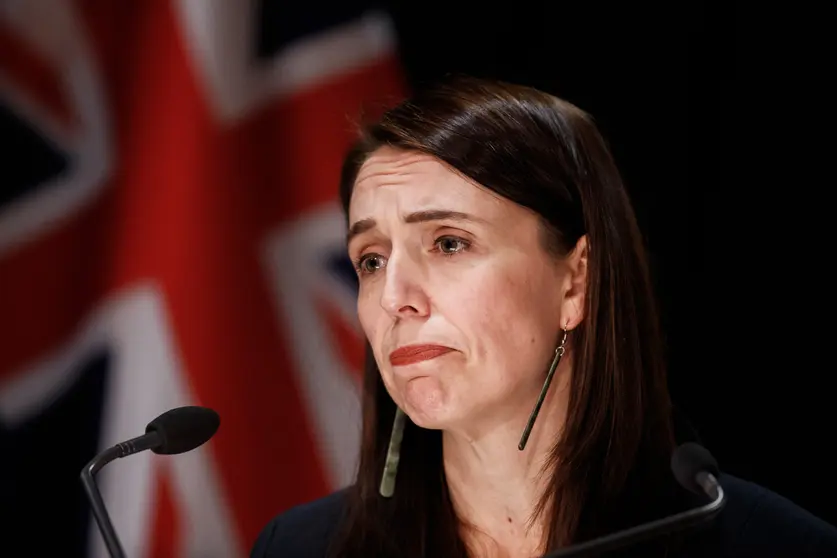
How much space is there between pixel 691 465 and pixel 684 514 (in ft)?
0.30

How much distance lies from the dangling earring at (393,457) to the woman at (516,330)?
0.05 meters

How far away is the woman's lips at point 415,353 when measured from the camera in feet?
4.49

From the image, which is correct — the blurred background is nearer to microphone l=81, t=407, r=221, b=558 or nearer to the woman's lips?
the woman's lips

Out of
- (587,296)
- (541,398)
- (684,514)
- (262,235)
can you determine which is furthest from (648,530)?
(262,235)

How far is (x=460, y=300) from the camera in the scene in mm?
1350

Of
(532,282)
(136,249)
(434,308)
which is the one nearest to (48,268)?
(136,249)

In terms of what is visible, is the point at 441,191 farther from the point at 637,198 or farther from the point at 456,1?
the point at 456,1

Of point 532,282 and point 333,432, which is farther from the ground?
point 532,282

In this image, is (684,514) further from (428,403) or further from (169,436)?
(169,436)

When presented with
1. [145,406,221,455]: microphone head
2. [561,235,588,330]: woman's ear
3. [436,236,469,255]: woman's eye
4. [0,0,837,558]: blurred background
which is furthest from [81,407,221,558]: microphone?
[0,0,837,558]: blurred background

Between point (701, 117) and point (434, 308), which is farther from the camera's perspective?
point (701, 117)

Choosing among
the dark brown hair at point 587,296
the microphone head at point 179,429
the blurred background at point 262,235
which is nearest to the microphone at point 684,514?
the dark brown hair at point 587,296

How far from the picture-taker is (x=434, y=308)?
53.7 inches

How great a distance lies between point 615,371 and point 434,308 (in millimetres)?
316
